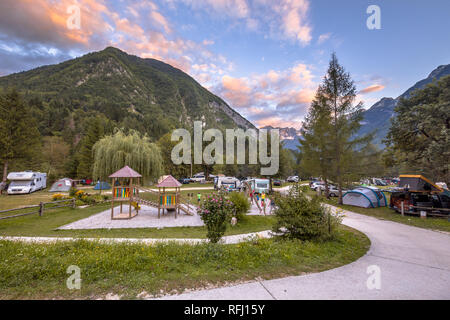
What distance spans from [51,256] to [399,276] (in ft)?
27.5

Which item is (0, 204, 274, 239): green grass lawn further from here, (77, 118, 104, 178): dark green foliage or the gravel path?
(77, 118, 104, 178): dark green foliage

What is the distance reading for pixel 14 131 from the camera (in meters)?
28.3

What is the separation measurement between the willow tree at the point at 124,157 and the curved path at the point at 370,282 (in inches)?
704

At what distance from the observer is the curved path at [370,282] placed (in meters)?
3.32

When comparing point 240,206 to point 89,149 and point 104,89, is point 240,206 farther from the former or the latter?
point 104,89

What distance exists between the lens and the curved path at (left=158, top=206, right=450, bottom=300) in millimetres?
3322

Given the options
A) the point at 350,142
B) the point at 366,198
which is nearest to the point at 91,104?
the point at 350,142

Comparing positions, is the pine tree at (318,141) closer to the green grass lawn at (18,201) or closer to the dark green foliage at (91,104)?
the green grass lawn at (18,201)

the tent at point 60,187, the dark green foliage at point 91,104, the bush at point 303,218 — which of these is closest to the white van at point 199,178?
the dark green foliage at point 91,104

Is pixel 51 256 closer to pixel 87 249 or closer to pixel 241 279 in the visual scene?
pixel 87 249

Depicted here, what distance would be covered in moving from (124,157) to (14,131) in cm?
2468

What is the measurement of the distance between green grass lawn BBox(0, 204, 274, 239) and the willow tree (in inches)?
233
